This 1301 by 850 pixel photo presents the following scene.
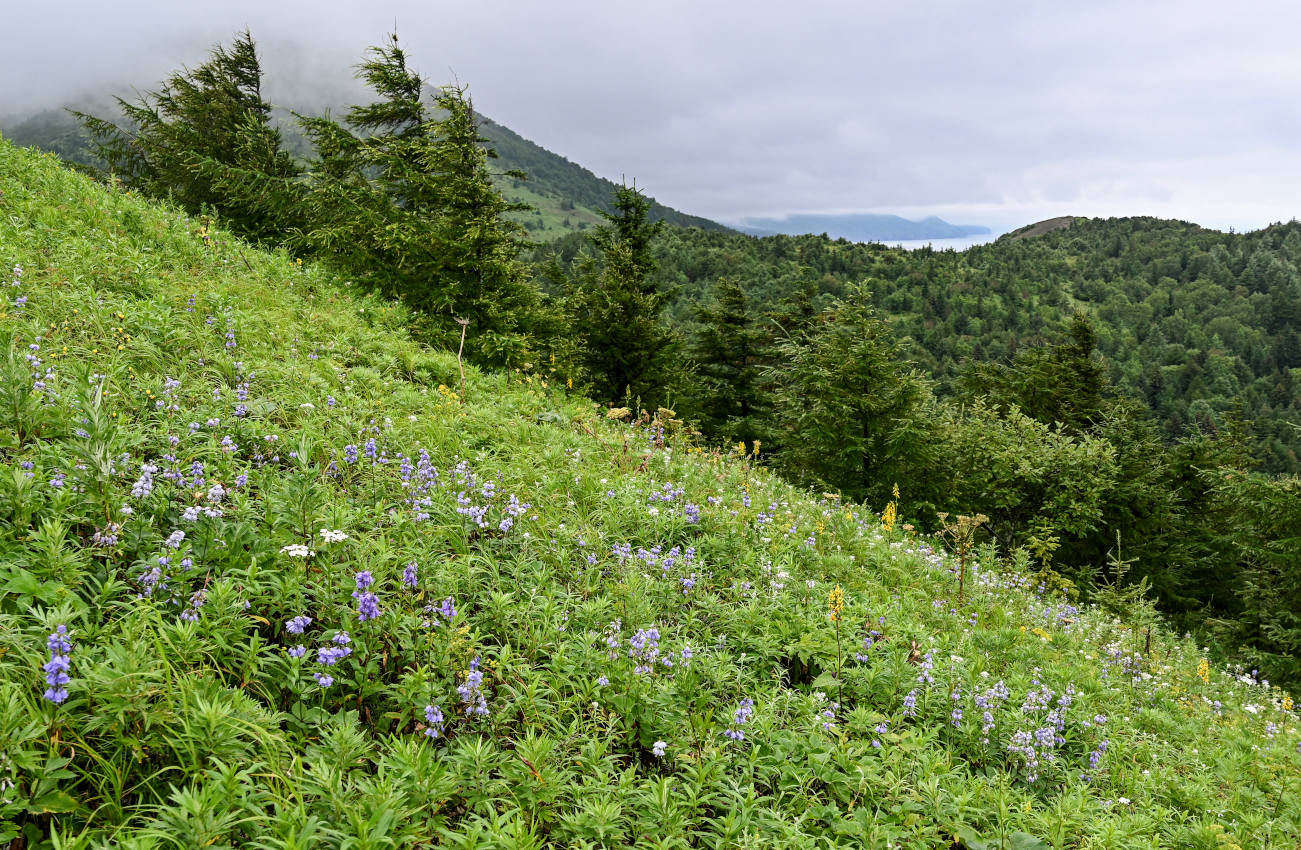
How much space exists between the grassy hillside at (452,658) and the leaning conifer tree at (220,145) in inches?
392

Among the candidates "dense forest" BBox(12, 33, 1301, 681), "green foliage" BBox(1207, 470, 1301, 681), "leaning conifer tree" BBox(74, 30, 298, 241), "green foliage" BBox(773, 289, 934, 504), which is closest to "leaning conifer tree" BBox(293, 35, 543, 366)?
"dense forest" BBox(12, 33, 1301, 681)

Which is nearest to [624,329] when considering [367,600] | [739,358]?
[739,358]

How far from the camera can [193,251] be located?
8914 millimetres

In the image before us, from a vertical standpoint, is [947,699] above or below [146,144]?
below

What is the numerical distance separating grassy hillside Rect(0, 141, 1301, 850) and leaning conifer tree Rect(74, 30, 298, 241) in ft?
32.7

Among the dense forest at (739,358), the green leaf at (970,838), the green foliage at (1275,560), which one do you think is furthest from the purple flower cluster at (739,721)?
the green foliage at (1275,560)

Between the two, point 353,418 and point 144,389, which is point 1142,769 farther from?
point 144,389

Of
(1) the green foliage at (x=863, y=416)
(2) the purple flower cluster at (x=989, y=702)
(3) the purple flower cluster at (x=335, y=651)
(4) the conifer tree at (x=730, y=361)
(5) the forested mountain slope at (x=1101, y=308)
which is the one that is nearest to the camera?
(3) the purple flower cluster at (x=335, y=651)

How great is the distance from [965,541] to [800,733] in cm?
458

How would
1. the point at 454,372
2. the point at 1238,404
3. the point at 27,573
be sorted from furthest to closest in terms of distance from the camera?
1. the point at 1238,404
2. the point at 454,372
3. the point at 27,573

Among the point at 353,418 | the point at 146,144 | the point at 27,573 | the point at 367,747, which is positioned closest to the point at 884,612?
the point at 367,747

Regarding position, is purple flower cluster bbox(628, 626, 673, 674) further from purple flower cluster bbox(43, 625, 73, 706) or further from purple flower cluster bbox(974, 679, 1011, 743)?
purple flower cluster bbox(43, 625, 73, 706)

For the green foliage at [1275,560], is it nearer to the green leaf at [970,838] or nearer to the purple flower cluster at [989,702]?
the purple flower cluster at [989,702]

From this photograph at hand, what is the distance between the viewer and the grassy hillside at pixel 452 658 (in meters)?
2.17
